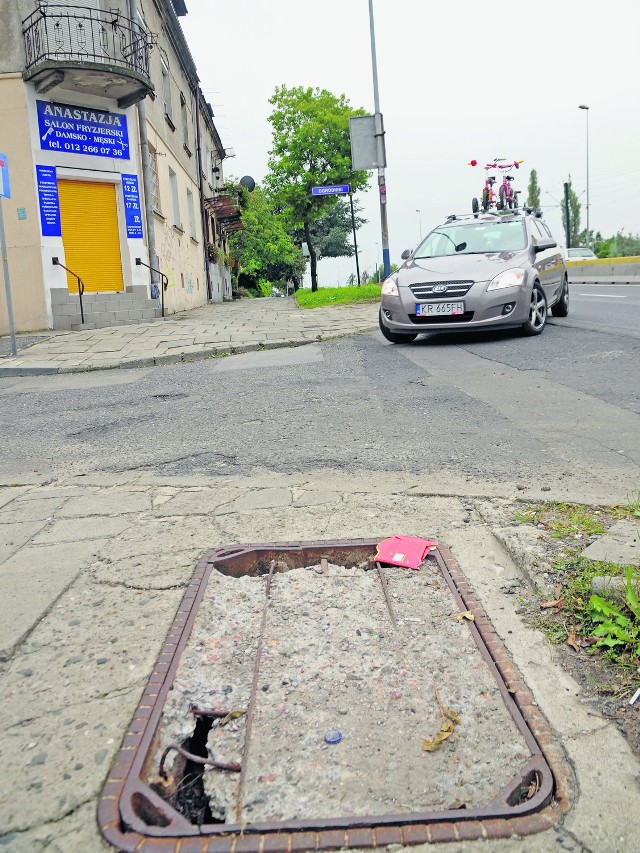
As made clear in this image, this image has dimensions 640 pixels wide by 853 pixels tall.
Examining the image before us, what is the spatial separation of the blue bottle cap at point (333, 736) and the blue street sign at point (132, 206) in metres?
15.9

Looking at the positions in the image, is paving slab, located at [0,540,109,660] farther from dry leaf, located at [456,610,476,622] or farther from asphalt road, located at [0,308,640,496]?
dry leaf, located at [456,610,476,622]

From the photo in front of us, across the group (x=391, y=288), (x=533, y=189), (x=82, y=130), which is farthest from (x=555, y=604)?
(x=533, y=189)

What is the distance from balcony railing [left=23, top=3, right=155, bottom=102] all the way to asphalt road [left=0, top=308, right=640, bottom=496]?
8.31 meters

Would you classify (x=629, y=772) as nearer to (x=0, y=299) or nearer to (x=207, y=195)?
(x=0, y=299)

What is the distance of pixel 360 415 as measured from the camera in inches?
222

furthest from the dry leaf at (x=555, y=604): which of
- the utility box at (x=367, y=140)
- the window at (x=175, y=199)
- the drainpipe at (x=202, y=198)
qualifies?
the drainpipe at (x=202, y=198)

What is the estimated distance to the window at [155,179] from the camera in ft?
58.1

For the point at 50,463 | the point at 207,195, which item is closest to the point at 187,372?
the point at 50,463

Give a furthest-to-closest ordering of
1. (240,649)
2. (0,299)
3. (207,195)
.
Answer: (207,195)
(0,299)
(240,649)

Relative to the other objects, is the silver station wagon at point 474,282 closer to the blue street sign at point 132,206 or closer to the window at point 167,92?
the blue street sign at point 132,206

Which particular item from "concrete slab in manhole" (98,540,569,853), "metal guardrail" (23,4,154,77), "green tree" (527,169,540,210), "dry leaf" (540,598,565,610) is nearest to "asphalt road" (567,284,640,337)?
"dry leaf" (540,598,565,610)

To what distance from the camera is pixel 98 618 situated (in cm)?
252

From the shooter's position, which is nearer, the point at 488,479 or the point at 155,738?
the point at 155,738

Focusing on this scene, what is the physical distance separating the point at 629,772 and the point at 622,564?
3.27 ft
